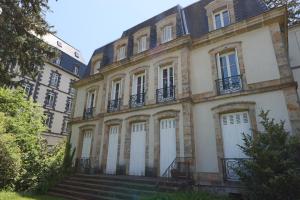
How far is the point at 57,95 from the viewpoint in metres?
24.4

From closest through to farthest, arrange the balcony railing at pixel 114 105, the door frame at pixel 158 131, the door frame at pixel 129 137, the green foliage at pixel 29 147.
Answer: the door frame at pixel 158 131 < the door frame at pixel 129 137 < the green foliage at pixel 29 147 < the balcony railing at pixel 114 105

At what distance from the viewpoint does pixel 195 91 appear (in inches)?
358

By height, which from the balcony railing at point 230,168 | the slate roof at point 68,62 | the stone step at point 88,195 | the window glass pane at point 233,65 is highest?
the slate roof at point 68,62

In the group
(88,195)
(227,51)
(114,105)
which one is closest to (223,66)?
(227,51)

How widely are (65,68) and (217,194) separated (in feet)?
76.2

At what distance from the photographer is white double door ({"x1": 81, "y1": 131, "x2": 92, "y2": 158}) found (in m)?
12.5

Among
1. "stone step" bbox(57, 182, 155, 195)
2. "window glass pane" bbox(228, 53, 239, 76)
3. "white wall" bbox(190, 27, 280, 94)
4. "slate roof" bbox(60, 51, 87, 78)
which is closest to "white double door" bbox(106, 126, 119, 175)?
"stone step" bbox(57, 182, 155, 195)

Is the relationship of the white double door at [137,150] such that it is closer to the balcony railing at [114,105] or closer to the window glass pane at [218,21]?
the balcony railing at [114,105]

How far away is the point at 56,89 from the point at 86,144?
14.1 metres

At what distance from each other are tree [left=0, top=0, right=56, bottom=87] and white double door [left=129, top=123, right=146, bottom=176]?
4971 mm

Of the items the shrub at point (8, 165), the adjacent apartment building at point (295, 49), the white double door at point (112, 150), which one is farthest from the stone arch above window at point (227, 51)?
the shrub at point (8, 165)

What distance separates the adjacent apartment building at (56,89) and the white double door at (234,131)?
18.5 metres

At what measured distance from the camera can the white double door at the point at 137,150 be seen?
959cm

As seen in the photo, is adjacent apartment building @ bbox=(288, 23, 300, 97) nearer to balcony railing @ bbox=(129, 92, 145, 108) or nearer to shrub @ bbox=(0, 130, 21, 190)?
balcony railing @ bbox=(129, 92, 145, 108)
